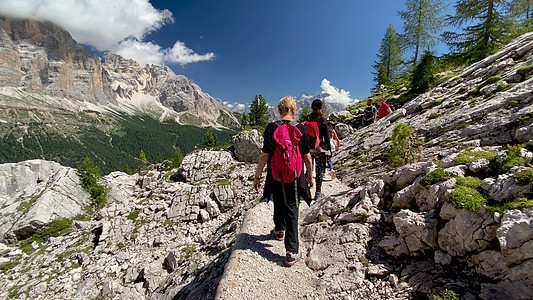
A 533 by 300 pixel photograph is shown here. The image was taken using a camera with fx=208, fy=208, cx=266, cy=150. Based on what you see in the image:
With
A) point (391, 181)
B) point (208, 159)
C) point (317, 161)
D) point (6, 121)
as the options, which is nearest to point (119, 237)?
point (208, 159)

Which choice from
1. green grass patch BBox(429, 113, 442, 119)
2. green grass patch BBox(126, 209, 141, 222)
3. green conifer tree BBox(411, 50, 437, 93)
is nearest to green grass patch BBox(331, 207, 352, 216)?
green grass patch BBox(429, 113, 442, 119)

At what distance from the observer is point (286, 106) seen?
16.8ft

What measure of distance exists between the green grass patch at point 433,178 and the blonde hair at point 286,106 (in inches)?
138

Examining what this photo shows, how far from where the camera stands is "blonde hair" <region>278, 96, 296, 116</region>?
507 centimetres

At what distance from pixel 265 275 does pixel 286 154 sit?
9.95 ft

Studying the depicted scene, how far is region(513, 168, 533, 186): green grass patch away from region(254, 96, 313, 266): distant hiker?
3.64 meters

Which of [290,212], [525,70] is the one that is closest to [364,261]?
[290,212]

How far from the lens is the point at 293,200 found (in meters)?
5.07

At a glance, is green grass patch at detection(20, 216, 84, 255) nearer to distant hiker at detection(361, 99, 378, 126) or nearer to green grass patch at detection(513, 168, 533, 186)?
green grass patch at detection(513, 168, 533, 186)

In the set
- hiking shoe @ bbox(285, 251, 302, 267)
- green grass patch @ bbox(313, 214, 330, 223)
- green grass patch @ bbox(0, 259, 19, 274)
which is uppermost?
green grass patch @ bbox(313, 214, 330, 223)

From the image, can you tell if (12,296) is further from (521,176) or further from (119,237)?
(521,176)

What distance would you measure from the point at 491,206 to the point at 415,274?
177cm

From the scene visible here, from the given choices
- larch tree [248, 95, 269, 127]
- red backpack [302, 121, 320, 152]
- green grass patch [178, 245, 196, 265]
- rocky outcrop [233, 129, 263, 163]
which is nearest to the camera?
red backpack [302, 121, 320, 152]

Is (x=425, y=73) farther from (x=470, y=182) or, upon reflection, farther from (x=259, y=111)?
(x=259, y=111)
